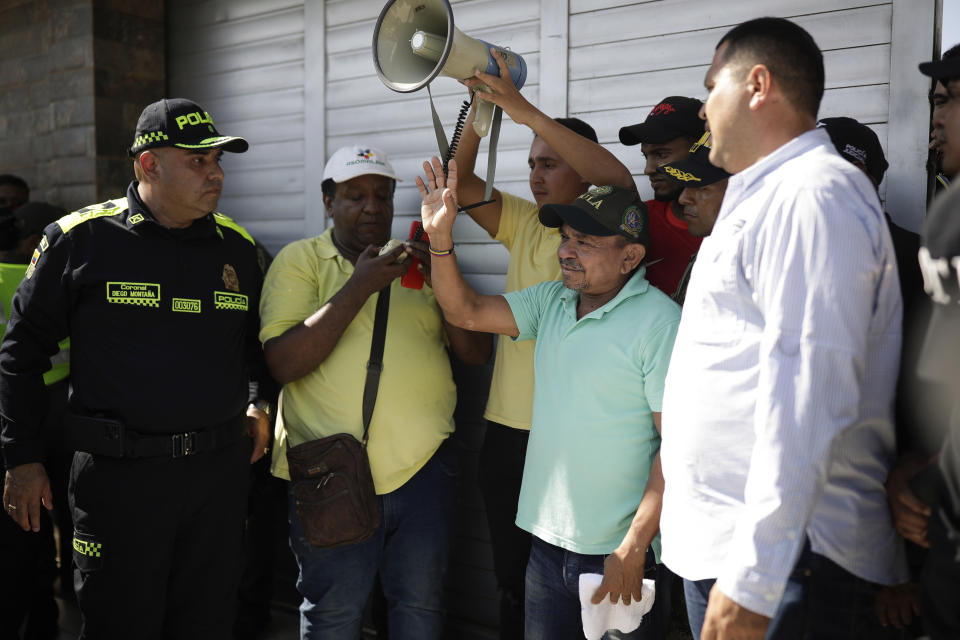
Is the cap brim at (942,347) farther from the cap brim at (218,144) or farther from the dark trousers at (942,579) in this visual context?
the cap brim at (218,144)

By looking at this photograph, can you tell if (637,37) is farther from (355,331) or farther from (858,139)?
(355,331)

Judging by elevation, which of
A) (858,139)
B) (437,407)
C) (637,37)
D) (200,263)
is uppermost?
(637,37)

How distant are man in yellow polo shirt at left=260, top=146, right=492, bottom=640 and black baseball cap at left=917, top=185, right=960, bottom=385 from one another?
1.83 meters

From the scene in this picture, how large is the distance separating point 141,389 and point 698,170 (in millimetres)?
2034

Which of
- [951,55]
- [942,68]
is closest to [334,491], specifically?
[942,68]

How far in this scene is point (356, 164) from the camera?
3227mm

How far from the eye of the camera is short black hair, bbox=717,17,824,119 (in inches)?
63.5

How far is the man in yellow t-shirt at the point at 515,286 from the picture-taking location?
2.82 m

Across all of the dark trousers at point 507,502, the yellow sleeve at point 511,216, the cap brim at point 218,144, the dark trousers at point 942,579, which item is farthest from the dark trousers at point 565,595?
the cap brim at point 218,144

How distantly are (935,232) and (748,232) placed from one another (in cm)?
33

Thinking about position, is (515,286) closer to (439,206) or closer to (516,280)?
(516,280)

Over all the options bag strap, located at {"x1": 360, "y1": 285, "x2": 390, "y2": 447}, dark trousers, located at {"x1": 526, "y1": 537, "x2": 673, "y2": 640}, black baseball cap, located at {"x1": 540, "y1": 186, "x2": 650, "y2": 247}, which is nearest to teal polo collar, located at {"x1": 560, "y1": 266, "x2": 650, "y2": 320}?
black baseball cap, located at {"x1": 540, "y1": 186, "x2": 650, "y2": 247}

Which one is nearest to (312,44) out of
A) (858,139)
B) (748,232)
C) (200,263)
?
(200,263)

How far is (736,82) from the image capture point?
1.65 metres
